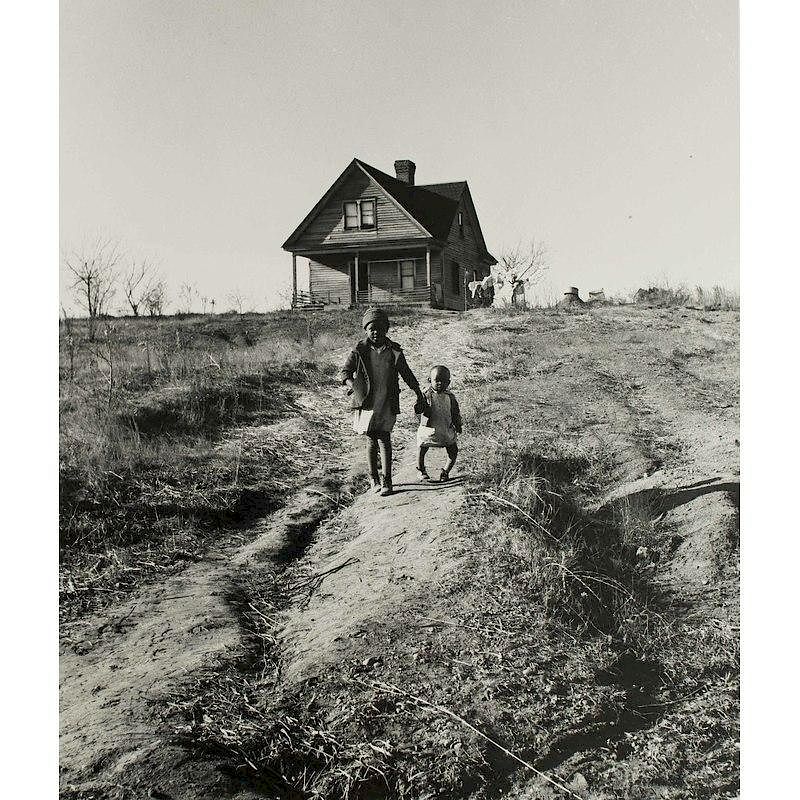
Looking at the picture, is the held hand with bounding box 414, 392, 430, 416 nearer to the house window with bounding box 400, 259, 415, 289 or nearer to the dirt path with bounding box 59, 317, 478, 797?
the dirt path with bounding box 59, 317, 478, 797

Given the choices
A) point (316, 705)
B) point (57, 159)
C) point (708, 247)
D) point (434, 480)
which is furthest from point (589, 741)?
point (57, 159)

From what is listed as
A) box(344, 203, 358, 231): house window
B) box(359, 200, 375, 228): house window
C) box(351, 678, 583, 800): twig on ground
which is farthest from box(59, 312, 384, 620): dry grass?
box(359, 200, 375, 228): house window

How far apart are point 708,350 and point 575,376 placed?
5.04ft

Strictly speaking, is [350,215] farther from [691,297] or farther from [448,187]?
[691,297]

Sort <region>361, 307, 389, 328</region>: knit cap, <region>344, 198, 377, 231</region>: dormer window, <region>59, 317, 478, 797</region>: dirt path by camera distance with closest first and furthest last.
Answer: <region>59, 317, 478, 797</region>: dirt path, <region>361, 307, 389, 328</region>: knit cap, <region>344, 198, 377, 231</region>: dormer window

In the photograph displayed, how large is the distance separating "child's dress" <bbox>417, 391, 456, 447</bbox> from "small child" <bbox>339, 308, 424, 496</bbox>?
0.16m

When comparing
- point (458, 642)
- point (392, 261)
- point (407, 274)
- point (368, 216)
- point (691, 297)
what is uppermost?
point (368, 216)

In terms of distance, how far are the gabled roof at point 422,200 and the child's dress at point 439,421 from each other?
197 centimetres

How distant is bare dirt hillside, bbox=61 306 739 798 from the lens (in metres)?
3.22

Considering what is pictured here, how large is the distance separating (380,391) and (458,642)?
212cm

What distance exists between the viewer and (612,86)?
540 centimetres

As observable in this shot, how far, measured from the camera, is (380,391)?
5281mm

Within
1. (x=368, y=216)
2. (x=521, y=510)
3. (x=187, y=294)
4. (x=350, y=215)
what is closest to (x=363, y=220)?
(x=368, y=216)

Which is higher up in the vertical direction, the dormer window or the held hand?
the dormer window
